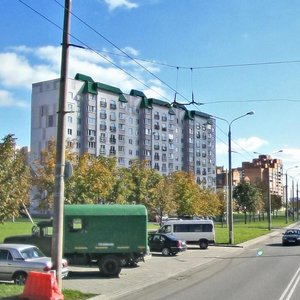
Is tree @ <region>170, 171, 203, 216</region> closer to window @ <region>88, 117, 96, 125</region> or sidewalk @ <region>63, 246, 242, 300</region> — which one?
sidewalk @ <region>63, 246, 242, 300</region>

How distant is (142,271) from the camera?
22.2 metres

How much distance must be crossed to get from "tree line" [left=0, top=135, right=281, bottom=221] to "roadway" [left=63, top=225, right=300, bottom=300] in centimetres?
441

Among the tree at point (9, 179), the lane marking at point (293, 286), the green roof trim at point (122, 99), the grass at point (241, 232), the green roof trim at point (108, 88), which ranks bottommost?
the grass at point (241, 232)

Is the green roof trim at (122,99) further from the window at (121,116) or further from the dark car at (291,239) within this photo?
the dark car at (291,239)

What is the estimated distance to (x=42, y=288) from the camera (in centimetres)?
1203

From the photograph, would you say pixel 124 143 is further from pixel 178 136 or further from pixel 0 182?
pixel 0 182

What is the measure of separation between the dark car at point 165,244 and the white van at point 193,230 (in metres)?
6.38

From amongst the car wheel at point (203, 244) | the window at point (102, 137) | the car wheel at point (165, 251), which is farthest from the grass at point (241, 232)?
the window at point (102, 137)

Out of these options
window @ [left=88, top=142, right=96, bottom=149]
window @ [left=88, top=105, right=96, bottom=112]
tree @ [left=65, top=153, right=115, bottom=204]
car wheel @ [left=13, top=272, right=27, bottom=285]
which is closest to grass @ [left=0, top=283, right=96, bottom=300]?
car wheel @ [left=13, top=272, right=27, bottom=285]

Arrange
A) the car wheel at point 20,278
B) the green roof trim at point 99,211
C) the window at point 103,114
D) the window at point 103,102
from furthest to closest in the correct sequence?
the window at point 103,114
the window at point 103,102
the green roof trim at point 99,211
the car wheel at point 20,278

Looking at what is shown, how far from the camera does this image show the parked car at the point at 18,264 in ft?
54.9

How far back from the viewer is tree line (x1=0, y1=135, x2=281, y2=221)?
2433 centimetres

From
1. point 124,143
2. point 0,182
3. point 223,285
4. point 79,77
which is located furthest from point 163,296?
point 124,143

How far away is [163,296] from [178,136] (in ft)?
425
